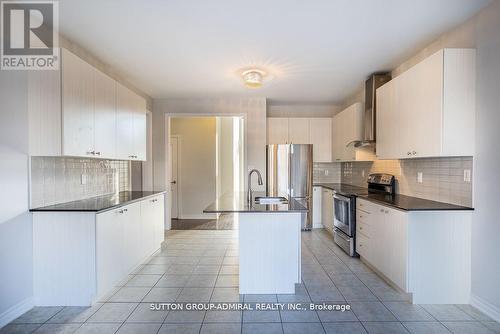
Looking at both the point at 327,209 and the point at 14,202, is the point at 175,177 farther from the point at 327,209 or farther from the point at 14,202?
the point at 14,202

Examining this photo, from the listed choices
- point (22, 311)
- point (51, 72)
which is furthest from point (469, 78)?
point (22, 311)

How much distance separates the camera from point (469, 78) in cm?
227

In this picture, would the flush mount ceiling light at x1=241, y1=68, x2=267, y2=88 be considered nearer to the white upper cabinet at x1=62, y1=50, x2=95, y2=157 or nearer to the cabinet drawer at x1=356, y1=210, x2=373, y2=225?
the white upper cabinet at x1=62, y1=50, x2=95, y2=157

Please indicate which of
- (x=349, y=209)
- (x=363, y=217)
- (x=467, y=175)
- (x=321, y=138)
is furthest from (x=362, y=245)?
(x=321, y=138)

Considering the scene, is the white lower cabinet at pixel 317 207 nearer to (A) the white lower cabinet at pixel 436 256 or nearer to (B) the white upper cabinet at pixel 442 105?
(B) the white upper cabinet at pixel 442 105

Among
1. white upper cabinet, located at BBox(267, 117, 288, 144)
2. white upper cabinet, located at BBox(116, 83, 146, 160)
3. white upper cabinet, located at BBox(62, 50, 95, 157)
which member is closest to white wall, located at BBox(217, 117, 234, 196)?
white upper cabinet, located at BBox(267, 117, 288, 144)

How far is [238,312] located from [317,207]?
321cm

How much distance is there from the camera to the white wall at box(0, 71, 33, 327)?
2.01 metres

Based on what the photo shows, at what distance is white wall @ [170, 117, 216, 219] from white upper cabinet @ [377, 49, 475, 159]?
4347mm

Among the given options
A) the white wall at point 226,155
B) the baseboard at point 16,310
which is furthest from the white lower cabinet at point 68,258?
the white wall at point 226,155

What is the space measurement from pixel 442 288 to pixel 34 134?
3749mm

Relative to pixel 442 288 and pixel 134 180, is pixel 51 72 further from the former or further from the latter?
pixel 442 288

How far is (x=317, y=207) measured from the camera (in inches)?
200

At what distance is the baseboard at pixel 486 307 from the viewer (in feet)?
6.76
